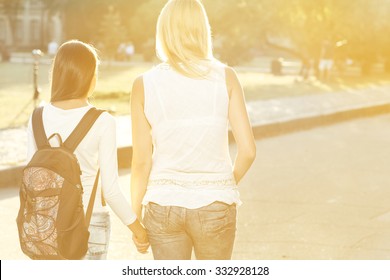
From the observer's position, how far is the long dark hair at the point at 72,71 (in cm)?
370

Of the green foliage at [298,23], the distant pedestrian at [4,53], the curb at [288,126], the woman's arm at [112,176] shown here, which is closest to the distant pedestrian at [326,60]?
the green foliage at [298,23]

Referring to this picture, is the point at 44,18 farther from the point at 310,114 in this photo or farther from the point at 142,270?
the point at 142,270

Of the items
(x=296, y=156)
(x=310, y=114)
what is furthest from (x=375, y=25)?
(x=296, y=156)

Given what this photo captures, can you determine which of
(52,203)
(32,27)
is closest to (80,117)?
(52,203)

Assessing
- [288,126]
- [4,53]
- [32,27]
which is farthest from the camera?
[32,27]

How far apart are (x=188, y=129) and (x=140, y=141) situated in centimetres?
21

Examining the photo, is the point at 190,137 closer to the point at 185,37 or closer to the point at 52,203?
the point at 185,37

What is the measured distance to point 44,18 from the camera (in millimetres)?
87875

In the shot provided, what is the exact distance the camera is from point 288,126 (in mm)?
16141

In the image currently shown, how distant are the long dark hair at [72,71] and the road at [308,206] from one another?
309 centimetres

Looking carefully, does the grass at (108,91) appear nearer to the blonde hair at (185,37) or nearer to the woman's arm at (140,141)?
the woman's arm at (140,141)

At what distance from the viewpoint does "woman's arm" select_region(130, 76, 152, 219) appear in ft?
12.0

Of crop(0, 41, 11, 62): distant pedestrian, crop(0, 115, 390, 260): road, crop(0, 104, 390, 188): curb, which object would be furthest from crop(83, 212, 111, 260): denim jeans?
crop(0, 41, 11, 62): distant pedestrian

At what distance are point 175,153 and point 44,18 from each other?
282 ft
